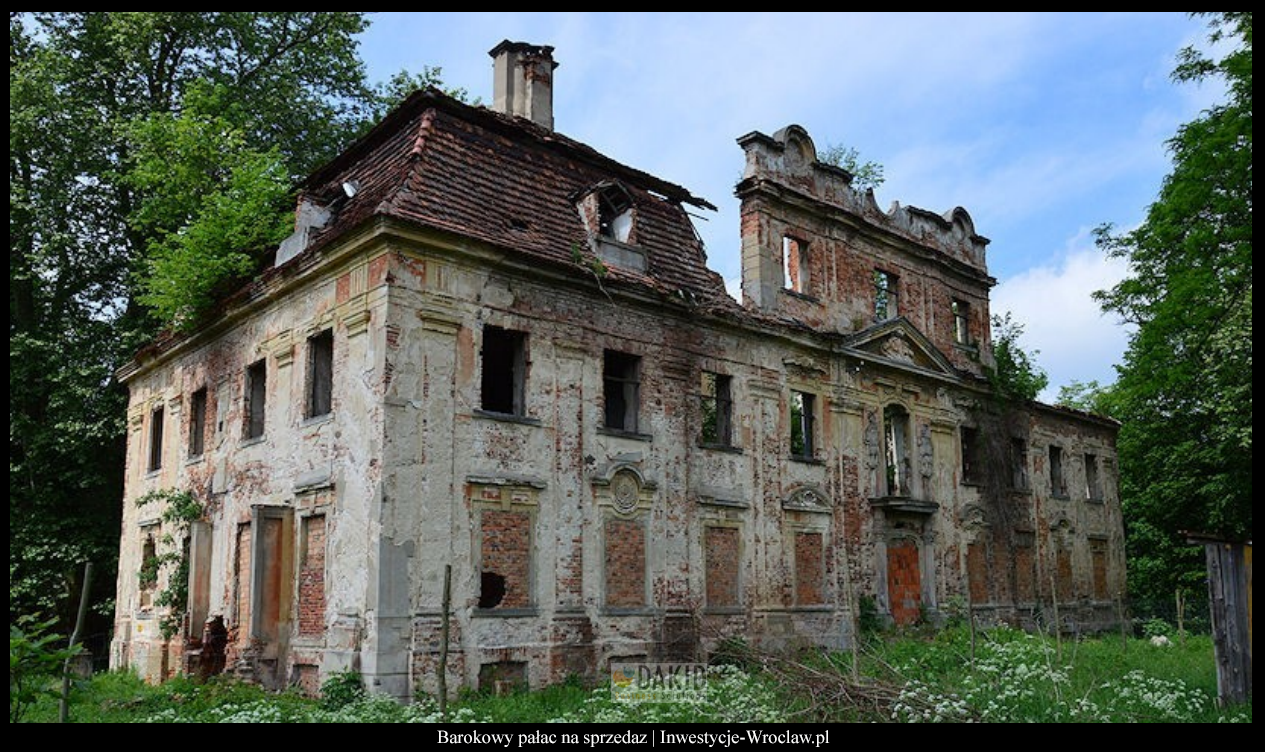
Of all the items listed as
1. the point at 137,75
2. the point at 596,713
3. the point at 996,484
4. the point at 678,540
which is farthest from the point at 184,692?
the point at 996,484

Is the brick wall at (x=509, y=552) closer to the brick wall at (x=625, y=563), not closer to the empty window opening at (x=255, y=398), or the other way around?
the brick wall at (x=625, y=563)

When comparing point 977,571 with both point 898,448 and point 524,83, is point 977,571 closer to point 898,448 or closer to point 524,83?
point 898,448

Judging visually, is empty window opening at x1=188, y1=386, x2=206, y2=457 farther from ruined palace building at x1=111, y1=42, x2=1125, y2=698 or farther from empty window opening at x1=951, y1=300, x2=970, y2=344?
empty window opening at x1=951, y1=300, x2=970, y2=344

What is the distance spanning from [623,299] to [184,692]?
8.69 m

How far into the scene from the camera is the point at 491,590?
48.8 ft

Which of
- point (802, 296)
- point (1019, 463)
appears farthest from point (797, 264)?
point (1019, 463)

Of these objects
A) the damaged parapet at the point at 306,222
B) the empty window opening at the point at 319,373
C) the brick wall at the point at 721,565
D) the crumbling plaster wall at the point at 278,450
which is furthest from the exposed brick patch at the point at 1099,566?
the damaged parapet at the point at 306,222

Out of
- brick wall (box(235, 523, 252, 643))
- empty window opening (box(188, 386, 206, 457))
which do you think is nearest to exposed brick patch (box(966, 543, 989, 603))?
brick wall (box(235, 523, 252, 643))

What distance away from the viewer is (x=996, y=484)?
82.6 feet

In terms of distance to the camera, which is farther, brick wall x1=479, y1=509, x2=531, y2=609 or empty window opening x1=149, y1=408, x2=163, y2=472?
empty window opening x1=149, y1=408, x2=163, y2=472

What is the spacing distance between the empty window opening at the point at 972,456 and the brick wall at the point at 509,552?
1335 cm

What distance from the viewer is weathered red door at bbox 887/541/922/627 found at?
21.3 meters

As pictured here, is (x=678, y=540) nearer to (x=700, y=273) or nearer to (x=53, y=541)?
(x=700, y=273)

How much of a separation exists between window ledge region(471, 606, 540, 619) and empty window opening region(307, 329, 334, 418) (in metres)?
4.07
